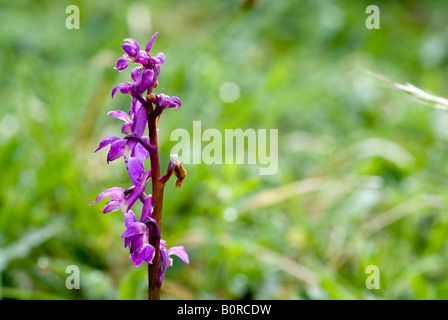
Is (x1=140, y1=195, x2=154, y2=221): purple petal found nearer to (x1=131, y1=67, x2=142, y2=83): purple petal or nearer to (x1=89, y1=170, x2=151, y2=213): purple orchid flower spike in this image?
(x1=89, y1=170, x2=151, y2=213): purple orchid flower spike

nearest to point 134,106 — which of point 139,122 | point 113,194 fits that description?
point 139,122

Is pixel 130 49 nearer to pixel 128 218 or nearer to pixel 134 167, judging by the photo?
pixel 134 167

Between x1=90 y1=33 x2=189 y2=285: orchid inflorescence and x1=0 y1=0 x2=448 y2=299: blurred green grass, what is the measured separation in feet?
1.90

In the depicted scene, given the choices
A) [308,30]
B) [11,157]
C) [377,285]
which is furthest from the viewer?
[308,30]

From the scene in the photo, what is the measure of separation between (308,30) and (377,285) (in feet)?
10.5

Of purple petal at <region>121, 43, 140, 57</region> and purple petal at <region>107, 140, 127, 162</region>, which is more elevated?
purple petal at <region>121, 43, 140, 57</region>

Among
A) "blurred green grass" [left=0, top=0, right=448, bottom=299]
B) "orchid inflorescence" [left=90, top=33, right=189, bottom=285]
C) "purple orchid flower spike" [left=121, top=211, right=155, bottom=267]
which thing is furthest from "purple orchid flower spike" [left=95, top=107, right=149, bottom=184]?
"blurred green grass" [left=0, top=0, right=448, bottom=299]

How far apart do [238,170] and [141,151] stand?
1.48m

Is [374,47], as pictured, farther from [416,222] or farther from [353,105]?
[416,222]

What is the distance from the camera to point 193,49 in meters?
3.68

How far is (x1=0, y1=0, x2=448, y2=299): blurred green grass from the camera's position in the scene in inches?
83.6

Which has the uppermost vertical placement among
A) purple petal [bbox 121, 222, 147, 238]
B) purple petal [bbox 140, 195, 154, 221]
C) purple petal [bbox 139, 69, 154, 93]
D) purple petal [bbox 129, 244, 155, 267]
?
purple petal [bbox 139, 69, 154, 93]

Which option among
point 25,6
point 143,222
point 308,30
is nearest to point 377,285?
point 143,222
